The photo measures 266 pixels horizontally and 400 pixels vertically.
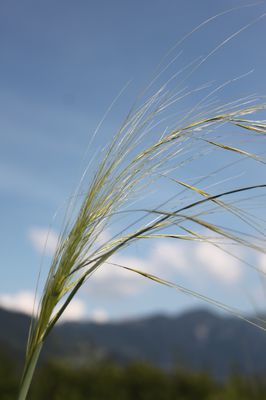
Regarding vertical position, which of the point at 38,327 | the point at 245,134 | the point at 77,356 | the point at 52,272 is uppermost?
the point at 77,356

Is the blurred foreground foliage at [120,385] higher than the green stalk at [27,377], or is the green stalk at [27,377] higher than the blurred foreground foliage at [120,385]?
the blurred foreground foliage at [120,385]

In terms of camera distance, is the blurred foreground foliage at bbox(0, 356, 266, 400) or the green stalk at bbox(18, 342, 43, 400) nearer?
the green stalk at bbox(18, 342, 43, 400)

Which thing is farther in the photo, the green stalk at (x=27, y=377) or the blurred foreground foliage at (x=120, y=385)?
the blurred foreground foliage at (x=120, y=385)

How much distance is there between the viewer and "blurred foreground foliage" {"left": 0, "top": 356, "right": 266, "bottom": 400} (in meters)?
6.81

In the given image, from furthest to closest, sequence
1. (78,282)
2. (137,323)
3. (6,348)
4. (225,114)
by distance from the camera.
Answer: (137,323)
(6,348)
(225,114)
(78,282)

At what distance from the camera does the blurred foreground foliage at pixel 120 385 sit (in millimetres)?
6809

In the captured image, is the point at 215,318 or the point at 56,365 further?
the point at 215,318

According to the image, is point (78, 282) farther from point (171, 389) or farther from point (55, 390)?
point (55, 390)

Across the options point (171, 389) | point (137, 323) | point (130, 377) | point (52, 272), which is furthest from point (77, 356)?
point (137, 323)

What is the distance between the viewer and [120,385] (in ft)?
22.9

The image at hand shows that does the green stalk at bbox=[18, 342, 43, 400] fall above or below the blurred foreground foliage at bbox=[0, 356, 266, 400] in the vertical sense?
below

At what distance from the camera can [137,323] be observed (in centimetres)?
11956

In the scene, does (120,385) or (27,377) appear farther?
(120,385)

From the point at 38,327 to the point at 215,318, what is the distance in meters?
123
